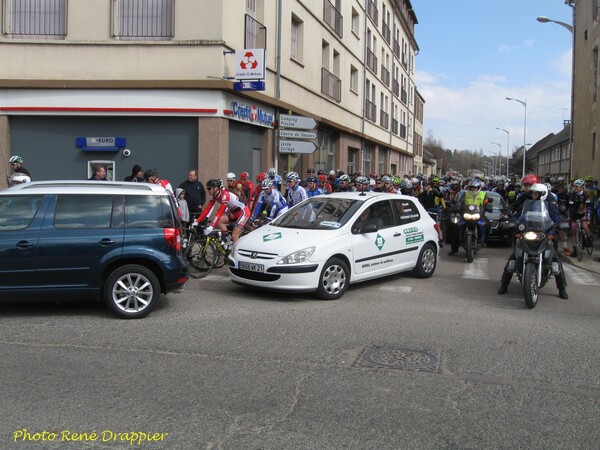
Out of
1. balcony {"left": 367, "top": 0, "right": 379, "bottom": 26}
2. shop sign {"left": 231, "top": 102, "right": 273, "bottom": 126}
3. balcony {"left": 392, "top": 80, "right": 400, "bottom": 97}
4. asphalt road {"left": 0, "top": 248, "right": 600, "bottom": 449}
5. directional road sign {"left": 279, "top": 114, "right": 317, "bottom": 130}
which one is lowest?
asphalt road {"left": 0, "top": 248, "right": 600, "bottom": 449}

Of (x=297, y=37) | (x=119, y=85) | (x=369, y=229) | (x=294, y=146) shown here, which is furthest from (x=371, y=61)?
(x=369, y=229)

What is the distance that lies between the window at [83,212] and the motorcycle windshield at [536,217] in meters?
5.73

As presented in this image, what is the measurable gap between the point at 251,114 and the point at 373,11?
20.5 meters

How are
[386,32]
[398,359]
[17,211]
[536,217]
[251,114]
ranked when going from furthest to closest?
[386,32] < [251,114] < [536,217] < [17,211] < [398,359]

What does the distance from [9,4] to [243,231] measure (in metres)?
9.21

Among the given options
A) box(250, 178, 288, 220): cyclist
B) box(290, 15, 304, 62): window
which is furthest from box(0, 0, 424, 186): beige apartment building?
box(290, 15, 304, 62): window

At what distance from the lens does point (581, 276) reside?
11.6 metres

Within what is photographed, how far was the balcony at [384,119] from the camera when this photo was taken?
38.9m

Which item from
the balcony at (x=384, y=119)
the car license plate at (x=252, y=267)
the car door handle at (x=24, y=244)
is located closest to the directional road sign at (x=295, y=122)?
the car license plate at (x=252, y=267)

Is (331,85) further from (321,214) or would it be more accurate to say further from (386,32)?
(321,214)

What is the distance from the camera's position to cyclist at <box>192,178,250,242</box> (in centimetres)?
1072

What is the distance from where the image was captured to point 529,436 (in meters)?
4.03

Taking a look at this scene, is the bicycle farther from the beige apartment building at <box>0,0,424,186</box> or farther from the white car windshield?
the beige apartment building at <box>0,0,424,186</box>

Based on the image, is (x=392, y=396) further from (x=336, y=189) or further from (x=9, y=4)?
(x=9, y=4)
